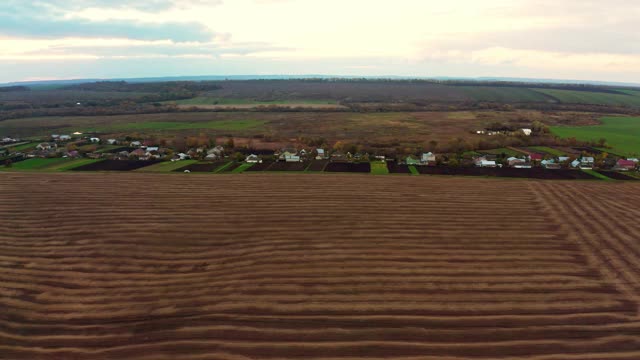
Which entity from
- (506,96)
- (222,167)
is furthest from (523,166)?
(506,96)

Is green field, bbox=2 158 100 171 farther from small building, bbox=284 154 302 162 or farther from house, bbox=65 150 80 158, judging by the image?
small building, bbox=284 154 302 162

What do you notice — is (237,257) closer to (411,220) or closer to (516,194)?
(411,220)

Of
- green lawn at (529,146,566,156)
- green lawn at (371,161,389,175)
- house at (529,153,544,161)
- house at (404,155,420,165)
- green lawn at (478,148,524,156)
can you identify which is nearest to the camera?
green lawn at (371,161,389,175)

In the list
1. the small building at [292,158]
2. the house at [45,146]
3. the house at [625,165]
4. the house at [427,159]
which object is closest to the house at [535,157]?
the house at [625,165]

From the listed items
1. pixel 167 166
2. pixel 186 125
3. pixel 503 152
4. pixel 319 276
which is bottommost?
pixel 319 276

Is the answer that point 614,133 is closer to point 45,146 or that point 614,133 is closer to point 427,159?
point 427,159

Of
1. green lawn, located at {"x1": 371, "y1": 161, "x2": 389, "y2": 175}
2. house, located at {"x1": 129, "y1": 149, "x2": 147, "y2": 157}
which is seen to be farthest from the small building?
house, located at {"x1": 129, "y1": 149, "x2": 147, "y2": 157}

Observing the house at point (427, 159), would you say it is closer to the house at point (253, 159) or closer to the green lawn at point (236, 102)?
the house at point (253, 159)
